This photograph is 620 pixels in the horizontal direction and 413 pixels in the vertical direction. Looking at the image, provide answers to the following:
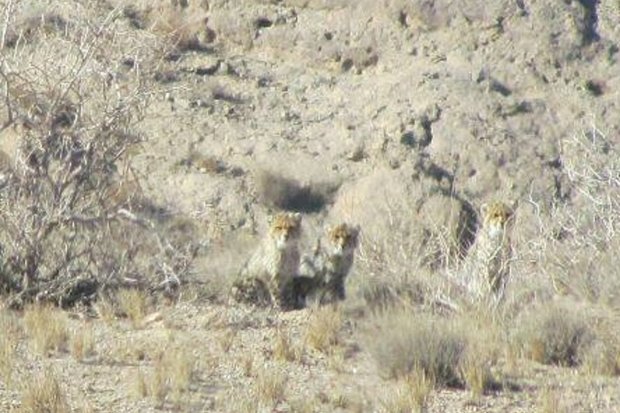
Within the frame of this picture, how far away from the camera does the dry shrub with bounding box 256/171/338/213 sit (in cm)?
1847

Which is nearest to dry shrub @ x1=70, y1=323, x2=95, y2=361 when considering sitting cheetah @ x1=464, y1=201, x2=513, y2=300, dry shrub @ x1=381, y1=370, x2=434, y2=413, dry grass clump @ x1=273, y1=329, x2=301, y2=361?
dry grass clump @ x1=273, y1=329, x2=301, y2=361

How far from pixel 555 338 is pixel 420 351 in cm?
Result: 114

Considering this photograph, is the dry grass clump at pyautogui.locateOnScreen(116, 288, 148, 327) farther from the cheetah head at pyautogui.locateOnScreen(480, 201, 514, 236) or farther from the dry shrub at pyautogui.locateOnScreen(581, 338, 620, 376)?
the dry shrub at pyautogui.locateOnScreen(581, 338, 620, 376)

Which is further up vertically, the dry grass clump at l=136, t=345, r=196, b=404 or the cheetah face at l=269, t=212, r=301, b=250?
the cheetah face at l=269, t=212, r=301, b=250

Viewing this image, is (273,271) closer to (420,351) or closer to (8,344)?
(420,351)

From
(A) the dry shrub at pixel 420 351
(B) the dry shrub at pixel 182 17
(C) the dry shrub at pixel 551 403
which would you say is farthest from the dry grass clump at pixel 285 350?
(B) the dry shrub at pixel 182 17

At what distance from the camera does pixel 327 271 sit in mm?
13758

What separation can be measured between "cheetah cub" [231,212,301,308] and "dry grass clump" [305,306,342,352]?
0.81 m

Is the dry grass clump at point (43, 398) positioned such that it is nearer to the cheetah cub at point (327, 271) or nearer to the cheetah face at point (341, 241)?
the cheetah cub at point (327, 271)

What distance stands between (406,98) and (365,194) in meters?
1.35

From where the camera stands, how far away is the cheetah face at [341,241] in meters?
13.9

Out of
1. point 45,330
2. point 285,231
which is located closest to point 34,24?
point 285,231

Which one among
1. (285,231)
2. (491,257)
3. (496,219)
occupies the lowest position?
(491,257)

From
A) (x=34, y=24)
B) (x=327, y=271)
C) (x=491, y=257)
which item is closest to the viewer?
(x=327, y=271)
